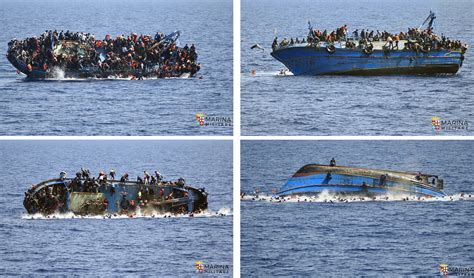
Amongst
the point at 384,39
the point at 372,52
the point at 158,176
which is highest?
the point at 384,39

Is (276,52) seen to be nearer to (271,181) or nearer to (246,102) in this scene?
(246,102)

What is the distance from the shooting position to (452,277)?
9.73 metres

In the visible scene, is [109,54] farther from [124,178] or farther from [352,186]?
[352,186]

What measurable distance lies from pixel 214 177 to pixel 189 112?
0.68 metres

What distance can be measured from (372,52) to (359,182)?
1339mm

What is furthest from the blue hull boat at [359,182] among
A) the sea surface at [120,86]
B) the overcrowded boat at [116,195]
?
the overcrowded boat at [116,195]

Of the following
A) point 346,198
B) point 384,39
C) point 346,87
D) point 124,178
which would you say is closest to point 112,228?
point 124,178

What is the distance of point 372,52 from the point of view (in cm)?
1028

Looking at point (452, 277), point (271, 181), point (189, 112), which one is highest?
point (189, 112)

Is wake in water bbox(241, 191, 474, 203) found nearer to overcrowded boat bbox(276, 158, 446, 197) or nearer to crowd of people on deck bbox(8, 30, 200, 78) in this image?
overcrowded boat bbox(276, 158, 446, 197)

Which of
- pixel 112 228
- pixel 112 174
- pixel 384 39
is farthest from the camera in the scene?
pixel 384 39

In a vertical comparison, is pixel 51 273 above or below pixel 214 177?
Answer: below

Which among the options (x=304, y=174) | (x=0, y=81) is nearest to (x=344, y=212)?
(x=304, y=174)

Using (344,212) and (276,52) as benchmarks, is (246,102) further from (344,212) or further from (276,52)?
(344,212)
